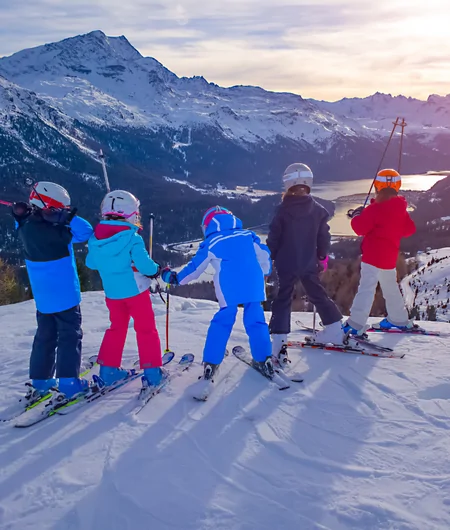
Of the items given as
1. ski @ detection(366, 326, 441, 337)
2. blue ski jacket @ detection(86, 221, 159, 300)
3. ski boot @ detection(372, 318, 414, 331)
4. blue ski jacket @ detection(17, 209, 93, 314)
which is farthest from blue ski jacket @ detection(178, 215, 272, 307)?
ski boot @ detection(372, 318, 414, 331)

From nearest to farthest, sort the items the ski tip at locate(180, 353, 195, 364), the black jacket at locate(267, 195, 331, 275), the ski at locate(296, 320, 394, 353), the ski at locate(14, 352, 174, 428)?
1. the ski at locate(14, 352, 174, 428)
2. the black jacket at locate(267, 195, 331, 275)
3. the ski tip at locate(180, 353, 195, 364)
4. the ski at locate(296, 320, 394, 353)

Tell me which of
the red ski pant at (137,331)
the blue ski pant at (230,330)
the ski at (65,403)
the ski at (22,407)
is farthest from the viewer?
the blue ski pant at (230,330)

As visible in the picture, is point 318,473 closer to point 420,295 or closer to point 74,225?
point 74,225

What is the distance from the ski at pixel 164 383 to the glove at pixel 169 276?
94 centimetres

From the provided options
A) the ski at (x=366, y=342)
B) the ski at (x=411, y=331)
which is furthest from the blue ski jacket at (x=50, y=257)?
the ski at (x=411, y=331)

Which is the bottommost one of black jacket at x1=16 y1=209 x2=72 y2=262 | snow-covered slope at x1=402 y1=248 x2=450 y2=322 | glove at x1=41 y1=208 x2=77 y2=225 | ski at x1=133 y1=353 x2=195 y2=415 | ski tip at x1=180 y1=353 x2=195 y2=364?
snow-covered slope at x1=402 y1=248 x2=450 y2=322

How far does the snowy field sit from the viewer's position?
8.96ft

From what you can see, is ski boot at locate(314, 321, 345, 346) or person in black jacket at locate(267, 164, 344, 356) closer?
person in black jacket at locate(267, 164, 344, 356)

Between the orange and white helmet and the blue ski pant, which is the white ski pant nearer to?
the orange and white helmet

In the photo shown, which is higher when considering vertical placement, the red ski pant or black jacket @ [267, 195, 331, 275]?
Result: black jacket @ [267, 195, 331, 275]

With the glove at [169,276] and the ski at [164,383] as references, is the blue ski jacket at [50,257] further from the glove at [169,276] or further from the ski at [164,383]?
the ski at [164,383]

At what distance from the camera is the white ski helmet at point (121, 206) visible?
4.19m

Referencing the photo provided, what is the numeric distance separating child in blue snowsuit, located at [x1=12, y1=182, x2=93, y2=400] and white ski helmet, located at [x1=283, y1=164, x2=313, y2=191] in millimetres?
2157

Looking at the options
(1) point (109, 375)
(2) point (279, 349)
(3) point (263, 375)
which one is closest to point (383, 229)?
(2) point (279, 349)
